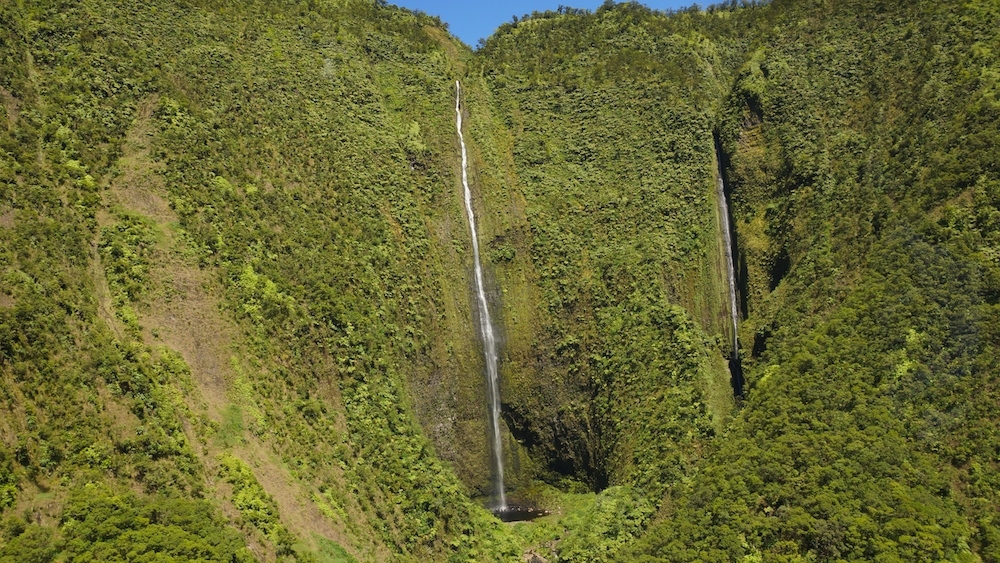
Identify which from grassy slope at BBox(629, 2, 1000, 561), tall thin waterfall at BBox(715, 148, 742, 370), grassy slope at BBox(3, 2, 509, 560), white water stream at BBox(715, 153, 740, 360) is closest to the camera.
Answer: grassy slope at BBox(3, 2, 509, 560)

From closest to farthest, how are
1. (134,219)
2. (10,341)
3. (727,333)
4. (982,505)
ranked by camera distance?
(10,341) < (982,505) < (134,219) < (727,333)

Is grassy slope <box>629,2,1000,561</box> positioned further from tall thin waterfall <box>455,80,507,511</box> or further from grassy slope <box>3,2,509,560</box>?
grassy slope <box>3,2,509,560</box>

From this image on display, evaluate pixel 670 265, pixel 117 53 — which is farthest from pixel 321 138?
pixel 670 265

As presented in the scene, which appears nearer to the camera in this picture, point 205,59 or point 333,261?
point 333,261

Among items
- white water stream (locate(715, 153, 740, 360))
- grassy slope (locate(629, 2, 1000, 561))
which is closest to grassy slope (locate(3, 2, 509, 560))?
grassy slope (locate(629, 2, 1000, 561))

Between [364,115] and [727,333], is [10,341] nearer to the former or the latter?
[364,115]

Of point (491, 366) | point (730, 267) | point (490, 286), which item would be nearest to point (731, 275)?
point (730, 267)

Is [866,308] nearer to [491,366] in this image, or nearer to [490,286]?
[491,366]

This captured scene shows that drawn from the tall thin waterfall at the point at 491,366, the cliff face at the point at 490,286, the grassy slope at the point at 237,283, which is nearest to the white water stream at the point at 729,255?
the cliff face at the point at 490,286
